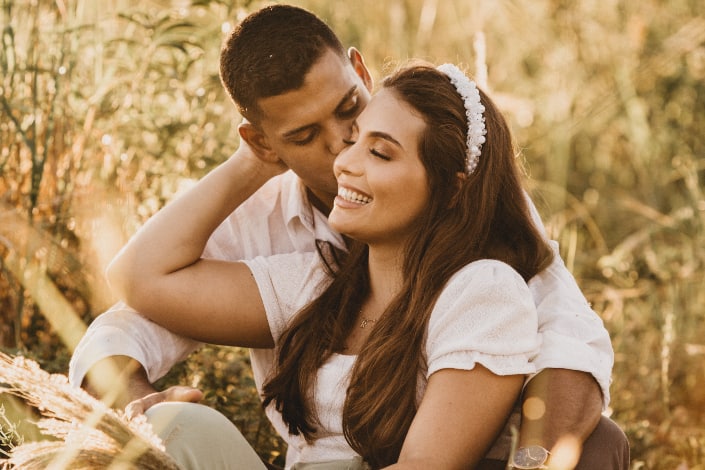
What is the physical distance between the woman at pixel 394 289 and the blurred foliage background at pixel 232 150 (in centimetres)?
59

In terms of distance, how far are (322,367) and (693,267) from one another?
2631mm

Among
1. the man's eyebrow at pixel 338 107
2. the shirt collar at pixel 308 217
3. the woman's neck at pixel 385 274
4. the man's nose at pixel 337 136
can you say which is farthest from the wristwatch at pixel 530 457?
the man's eyebrow at pixel 338 107

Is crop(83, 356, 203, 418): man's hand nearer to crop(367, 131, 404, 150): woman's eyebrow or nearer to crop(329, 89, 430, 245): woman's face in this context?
crop(329, 89, 430, 245): woman's face

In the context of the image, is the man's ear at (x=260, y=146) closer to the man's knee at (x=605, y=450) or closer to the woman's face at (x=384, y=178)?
the woman's face at (x=384, y=178)

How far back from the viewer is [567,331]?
8.86 feet

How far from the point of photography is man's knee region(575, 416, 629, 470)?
255cm

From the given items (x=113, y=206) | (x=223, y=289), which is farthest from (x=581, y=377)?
(x=113, y=206)

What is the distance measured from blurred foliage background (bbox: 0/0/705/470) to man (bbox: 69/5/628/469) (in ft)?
1.36

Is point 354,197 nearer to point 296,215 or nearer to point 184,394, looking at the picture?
point 296,215

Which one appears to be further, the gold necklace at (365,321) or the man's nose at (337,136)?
the man's nose at (337,136)

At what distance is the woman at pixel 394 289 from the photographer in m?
2.46

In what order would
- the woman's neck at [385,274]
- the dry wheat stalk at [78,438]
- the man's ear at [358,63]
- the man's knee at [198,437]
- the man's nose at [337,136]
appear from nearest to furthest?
the dry wheat stalk at [78,438], the man's knee at [198,437], the woman's neck at [385,274], the man's nose at [337,136], the man's ear at [358,63]

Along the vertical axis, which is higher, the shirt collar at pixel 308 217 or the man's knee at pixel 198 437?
the shirt collar at pixel 308 217

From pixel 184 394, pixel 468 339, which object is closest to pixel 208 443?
pixel 184 394
